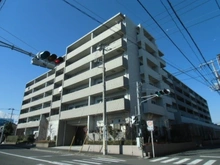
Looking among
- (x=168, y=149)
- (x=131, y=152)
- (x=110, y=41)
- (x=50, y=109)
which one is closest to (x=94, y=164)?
(x=131, y=152)

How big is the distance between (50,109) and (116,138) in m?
18.7

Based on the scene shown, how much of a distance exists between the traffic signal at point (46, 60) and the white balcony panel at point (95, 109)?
14.6 m

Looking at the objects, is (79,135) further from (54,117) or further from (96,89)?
(96,89)

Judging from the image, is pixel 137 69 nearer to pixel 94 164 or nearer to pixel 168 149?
pixel 168 149

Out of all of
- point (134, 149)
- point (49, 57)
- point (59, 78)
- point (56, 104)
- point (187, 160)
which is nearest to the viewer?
point (49, 57)

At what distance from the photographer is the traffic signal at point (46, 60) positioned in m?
5.57

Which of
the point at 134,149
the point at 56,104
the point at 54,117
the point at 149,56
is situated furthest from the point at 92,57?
the point at 134,149

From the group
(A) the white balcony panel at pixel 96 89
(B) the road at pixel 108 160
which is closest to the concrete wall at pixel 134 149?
(B) the road at pixel 108 160

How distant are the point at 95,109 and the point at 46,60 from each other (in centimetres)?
1750

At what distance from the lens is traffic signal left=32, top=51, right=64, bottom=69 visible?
5.57 metres

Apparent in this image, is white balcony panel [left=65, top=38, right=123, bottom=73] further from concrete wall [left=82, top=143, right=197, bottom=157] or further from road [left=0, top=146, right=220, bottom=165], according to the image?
road [left=0, top=146, right=220, bottom=165]

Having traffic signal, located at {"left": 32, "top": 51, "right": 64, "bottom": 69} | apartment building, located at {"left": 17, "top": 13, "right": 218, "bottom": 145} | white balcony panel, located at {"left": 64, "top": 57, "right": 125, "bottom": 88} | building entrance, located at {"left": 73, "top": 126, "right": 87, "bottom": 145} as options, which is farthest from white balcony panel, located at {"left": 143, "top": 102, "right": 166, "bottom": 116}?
traffic signal, located at {"left": 32, "top": 51, "right": 64, "bottom": 69}

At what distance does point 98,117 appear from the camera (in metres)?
23.6

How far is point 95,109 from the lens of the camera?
22609mm
